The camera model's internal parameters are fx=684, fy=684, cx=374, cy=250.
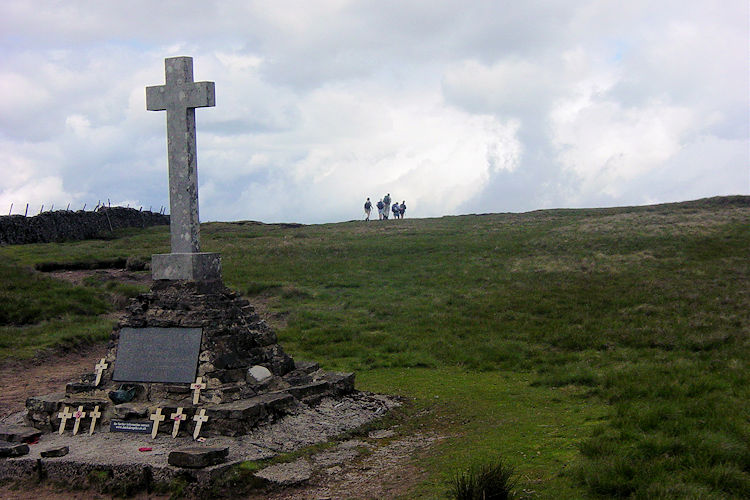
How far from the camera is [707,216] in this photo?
3750 centimetres

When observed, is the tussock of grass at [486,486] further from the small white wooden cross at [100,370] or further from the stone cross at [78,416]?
the small white wooden cross at [100,370]

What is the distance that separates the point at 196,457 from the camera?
9.18 metres

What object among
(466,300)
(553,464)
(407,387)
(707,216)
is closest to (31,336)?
(407,387)

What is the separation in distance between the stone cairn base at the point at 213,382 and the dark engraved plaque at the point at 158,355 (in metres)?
0.11

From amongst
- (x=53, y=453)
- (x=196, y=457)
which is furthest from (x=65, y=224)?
(x=196, y=457)

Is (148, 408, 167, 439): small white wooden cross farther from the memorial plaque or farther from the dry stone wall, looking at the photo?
the dry stone wall

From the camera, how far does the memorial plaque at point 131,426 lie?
11031 millimetres

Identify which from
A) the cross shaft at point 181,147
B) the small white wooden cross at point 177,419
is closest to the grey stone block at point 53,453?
the small white wooden cross at point 177,419

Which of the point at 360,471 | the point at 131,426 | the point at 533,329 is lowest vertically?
the point at 360,471

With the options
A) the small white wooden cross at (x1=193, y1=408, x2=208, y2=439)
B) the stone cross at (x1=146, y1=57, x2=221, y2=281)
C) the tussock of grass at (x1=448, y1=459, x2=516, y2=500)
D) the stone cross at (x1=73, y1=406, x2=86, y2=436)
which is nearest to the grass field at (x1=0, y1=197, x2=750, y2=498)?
the tussock of grass at (x1=448, y1=459, x2=516, y2=500)

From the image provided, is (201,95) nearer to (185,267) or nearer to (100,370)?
(185,267)

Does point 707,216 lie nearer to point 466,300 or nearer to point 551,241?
point 551,241

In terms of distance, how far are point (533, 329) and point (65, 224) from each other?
1214 inches

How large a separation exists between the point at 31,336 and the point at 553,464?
16.6 meters
